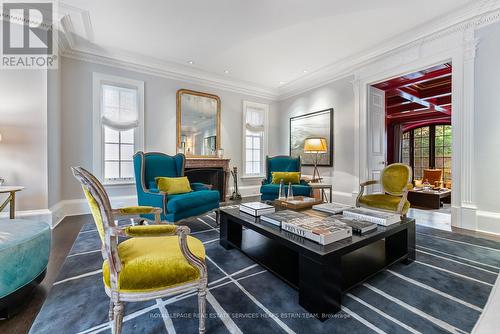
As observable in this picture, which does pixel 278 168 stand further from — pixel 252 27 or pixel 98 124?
pixel 98 124

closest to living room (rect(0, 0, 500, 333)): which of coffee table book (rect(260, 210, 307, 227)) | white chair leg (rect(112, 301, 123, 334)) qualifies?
white chair leg (rect(112, 301, 123, 334))

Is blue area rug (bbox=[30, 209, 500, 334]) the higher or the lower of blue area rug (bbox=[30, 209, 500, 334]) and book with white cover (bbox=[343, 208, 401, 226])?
the lower

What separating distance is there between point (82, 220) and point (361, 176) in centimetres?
475

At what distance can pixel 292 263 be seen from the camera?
1.76 m

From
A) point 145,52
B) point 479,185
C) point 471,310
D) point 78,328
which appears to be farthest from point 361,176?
point 145,52

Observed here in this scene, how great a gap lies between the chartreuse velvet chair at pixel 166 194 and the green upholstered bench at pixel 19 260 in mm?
1059

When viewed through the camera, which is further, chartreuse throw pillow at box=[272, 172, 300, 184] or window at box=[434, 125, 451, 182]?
window at box=[434, 125, 451, 182]

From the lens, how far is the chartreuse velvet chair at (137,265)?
101cm

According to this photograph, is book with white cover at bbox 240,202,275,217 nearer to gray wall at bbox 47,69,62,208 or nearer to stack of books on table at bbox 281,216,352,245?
stack of books on table at bbox 281,216,352,245

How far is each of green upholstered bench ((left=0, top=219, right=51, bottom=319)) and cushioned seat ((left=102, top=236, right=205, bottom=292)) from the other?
68cm

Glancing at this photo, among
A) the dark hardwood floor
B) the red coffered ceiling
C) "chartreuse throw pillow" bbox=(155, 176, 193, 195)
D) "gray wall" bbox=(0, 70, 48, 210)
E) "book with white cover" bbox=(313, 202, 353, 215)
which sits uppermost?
the red coffered ceiling

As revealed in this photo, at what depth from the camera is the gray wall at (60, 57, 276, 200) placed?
369 cm

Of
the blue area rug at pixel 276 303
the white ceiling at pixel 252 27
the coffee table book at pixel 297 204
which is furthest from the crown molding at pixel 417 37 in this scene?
the coffee table book at pixel 297 204

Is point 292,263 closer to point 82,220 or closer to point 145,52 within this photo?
point 82,220
